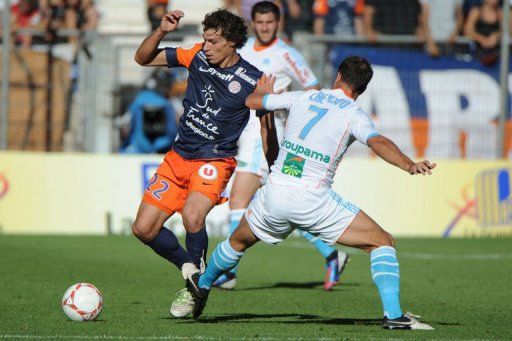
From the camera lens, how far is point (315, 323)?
8.22 meters

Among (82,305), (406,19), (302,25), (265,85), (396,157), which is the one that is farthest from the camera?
(406,19)

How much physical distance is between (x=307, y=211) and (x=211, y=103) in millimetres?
1583

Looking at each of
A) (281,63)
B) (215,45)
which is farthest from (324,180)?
(281,63)

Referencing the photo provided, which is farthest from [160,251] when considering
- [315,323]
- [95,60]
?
[95,60]

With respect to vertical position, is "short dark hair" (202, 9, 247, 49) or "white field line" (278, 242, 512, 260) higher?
"short dark hair" (202, 9, 247, 49)

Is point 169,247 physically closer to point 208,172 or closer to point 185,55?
point 208,172

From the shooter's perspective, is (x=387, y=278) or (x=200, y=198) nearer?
(x=387, y=278)

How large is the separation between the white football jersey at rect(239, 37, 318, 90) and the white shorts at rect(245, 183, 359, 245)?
11.8ft

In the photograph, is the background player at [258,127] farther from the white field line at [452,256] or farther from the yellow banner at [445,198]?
the yellow banner at [445,198]

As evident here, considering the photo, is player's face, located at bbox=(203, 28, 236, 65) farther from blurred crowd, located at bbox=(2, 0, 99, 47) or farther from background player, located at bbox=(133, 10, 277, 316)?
blurred crowd, located at bbox=(2, 0, 99, 47)

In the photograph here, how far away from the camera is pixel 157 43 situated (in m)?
8.91

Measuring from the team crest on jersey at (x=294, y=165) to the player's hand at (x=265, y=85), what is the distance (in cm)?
61

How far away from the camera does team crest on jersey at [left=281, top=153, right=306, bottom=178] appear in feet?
25.8

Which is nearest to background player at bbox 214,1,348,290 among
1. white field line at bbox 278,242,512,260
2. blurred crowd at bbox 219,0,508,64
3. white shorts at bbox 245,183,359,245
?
white shorts at bbox 245,183,359,245
